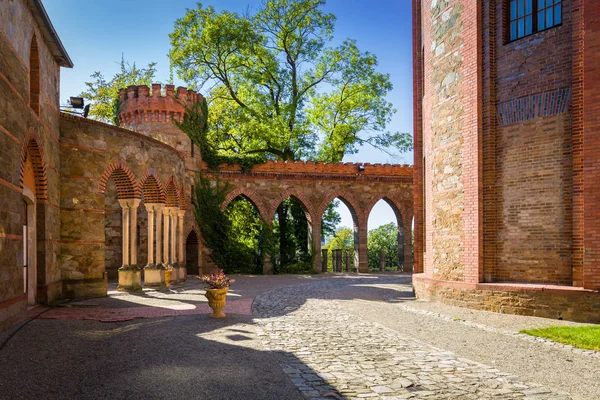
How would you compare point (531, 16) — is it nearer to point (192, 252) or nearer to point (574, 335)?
point (574, 335)

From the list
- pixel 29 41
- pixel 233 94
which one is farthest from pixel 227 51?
pixel 29 41

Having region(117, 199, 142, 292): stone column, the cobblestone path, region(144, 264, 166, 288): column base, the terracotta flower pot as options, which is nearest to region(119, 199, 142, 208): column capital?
region(117, 199, 142, 292): stone column

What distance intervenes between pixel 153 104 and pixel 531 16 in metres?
16.2

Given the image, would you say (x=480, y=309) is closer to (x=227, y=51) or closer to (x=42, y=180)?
(x=42, y=180)

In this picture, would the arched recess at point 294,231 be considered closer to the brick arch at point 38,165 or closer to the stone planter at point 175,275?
the stone planter at point 175,275

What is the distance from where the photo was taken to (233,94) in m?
31.8

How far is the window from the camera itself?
1085 cm

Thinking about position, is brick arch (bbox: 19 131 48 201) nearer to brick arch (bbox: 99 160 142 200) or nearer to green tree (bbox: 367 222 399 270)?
brick arch (bbox: 99 160 142 200)

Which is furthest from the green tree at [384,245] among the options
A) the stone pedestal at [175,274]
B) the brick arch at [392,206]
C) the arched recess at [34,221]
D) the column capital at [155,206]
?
the arched recess at [34,221]

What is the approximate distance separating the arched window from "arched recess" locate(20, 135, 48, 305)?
989mm

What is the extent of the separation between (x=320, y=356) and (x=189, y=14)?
2902 cm

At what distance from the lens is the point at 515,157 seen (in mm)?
11320

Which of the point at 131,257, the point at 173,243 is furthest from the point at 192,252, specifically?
the point at 131,257

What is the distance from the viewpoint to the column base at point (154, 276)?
1602cm
